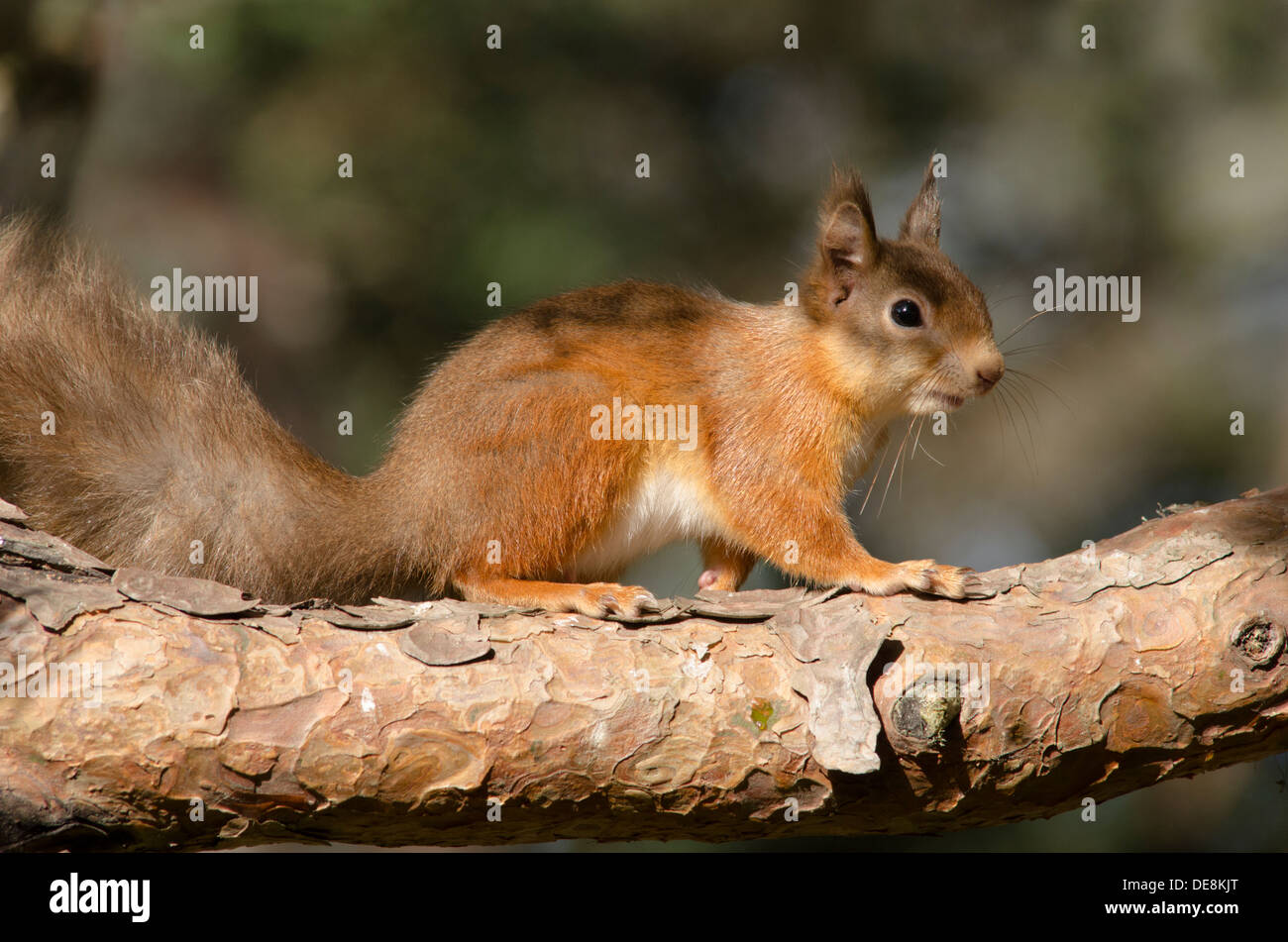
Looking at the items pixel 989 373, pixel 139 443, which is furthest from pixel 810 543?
pixel 139 443

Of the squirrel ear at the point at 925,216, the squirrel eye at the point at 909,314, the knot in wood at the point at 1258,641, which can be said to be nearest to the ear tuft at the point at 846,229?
the squirrel eye at the point at 909,314

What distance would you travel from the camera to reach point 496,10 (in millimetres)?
4969

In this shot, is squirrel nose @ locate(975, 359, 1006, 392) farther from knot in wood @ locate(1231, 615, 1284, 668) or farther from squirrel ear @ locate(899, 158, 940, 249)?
knot in wood @ locate(1231, 615, 1284, 668)

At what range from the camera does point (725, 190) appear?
206 inches

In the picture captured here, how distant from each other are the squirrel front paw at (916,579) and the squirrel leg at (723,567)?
24.9 inches

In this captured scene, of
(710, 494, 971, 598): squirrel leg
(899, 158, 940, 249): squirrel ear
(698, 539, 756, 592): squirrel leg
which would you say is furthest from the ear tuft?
(698, 539, 756, 592): squirrel leg

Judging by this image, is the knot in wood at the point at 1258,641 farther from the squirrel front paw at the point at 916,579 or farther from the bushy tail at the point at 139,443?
the bushy tail at the point at 139,443

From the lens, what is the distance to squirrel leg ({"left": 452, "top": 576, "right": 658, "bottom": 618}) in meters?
2.62

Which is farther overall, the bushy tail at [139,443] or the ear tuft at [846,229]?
the ear tuft at [846,229]

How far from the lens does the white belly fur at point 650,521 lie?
3168 millimetres

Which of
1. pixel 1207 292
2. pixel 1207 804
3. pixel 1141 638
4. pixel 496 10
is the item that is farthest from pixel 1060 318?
pixel 1141 638

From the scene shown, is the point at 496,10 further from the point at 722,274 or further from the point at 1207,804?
the point at 1207,804

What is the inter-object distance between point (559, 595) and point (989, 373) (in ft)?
4.23

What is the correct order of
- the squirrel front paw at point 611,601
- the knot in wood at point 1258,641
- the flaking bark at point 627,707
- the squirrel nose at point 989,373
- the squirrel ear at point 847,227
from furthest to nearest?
the squirrel ear at point 847,227, the squirrel nose at point 989,373, the squirrel front paw at point 611,601, the knot in wood at point 1258,641, the flaking bark at point 627,707
